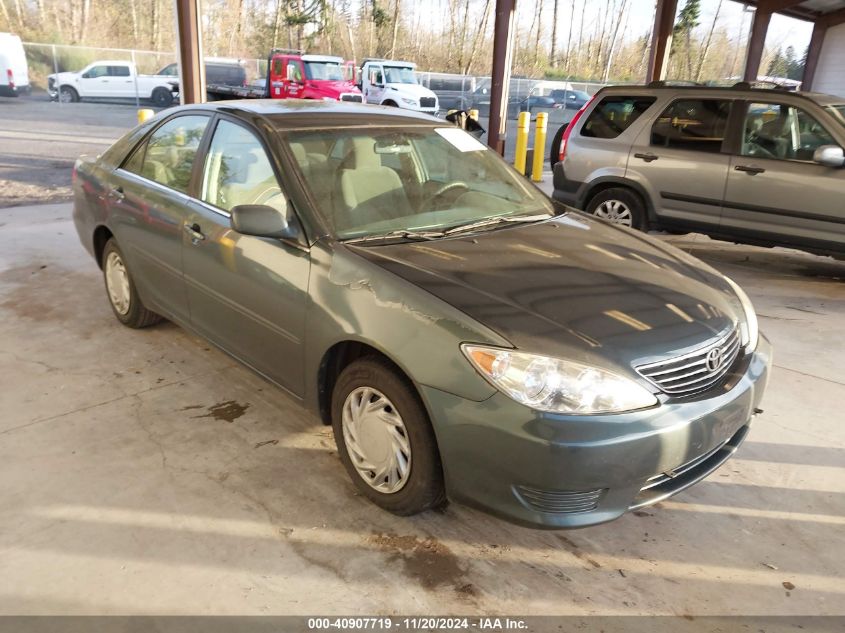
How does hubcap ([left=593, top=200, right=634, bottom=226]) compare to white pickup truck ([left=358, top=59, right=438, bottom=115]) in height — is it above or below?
below

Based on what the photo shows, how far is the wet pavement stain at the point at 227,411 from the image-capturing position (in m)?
3.51

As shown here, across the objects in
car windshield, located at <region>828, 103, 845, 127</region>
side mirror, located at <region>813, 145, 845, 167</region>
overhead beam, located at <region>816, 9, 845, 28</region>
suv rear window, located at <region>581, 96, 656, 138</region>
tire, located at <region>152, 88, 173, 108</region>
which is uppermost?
overhead beam, located at <region>816, 9, 845, 28</region>

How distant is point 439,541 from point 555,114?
2614cm

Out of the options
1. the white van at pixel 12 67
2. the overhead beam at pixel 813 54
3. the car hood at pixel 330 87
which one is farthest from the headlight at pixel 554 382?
the overhead beam at pixel 813 54

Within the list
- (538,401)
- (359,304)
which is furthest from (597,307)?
(359,304)

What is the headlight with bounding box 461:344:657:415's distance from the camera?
7.26ft

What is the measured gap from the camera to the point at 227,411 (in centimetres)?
357

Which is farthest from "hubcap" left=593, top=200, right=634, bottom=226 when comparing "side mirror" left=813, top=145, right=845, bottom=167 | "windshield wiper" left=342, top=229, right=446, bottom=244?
"windshield wiper" left=342, top=229, right=446, bottom=244

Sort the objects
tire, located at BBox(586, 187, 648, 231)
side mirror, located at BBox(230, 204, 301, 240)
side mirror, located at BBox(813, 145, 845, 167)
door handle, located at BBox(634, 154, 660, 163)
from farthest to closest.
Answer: tire, located at BBox(586, 187, 648, 231), door handle, located at BBox(634, 154, 660, 163), side mirror, located at BBox(813, 145, 845, 167), side mirror, located at BBox(230, 204, 301, 240)

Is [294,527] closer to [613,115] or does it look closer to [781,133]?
[781,133]

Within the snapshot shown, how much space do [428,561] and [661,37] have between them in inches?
531

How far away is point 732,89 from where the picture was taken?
21.3 ft

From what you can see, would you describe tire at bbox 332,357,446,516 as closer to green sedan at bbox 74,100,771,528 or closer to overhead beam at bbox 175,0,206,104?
green sedan at bbox 74,100,771,528

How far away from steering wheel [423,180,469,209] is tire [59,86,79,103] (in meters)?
17.8
